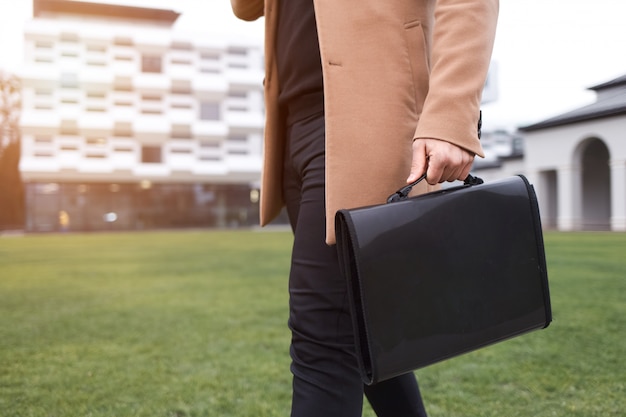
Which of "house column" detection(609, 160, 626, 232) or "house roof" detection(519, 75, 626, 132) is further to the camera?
"house column" detection(609, 160, 626, 232)

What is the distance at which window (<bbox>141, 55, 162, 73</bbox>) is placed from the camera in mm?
41312

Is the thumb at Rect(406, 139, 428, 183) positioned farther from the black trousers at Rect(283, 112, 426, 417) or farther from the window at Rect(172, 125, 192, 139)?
the window at Rect(172, 125, 192, 139)

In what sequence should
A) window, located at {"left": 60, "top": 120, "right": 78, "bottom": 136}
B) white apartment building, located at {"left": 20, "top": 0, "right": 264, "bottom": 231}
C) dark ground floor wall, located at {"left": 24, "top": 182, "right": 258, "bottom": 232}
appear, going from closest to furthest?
white apartment building, located at {"left": 20, "top": 0, "right": 264, "bottom": 231} → window, located at {"left": 60, "top": 120, "right": 78, "bottom": 136} → dark ground floor wall, located at {"left": 24, "top": 182, "right": 258, "bottom": 232}

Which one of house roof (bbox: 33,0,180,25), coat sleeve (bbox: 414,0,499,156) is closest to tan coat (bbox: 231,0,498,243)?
coat sleeve (bbox: 414,0,499,156)

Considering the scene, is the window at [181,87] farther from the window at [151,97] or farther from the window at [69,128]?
the window at [69,128]

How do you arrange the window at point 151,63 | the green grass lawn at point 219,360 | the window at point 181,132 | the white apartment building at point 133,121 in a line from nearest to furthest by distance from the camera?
1. the green grass lawn at point 219,360
2. the white apartment building at point 133,121
3. the window at point 151,63
4. the window at point 181,132

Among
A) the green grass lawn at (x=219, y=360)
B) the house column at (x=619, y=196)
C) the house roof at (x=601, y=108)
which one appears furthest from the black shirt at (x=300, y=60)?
the house column at (x=619, y=196)

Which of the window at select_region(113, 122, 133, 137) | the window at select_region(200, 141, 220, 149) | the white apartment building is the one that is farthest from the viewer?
the window at select_region(200, 141, 220, 149)

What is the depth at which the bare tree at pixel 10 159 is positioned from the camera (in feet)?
136

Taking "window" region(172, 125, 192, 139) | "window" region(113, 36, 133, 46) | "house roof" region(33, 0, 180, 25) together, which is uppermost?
"house roof" region(33, 0, 180, 25)

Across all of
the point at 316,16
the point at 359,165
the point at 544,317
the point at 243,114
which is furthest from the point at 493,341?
the point at 243,114

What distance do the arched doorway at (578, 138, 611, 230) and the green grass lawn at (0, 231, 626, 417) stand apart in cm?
2597

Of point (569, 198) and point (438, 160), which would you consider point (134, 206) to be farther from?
point (438, 160)

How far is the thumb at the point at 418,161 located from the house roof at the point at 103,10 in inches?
1792
